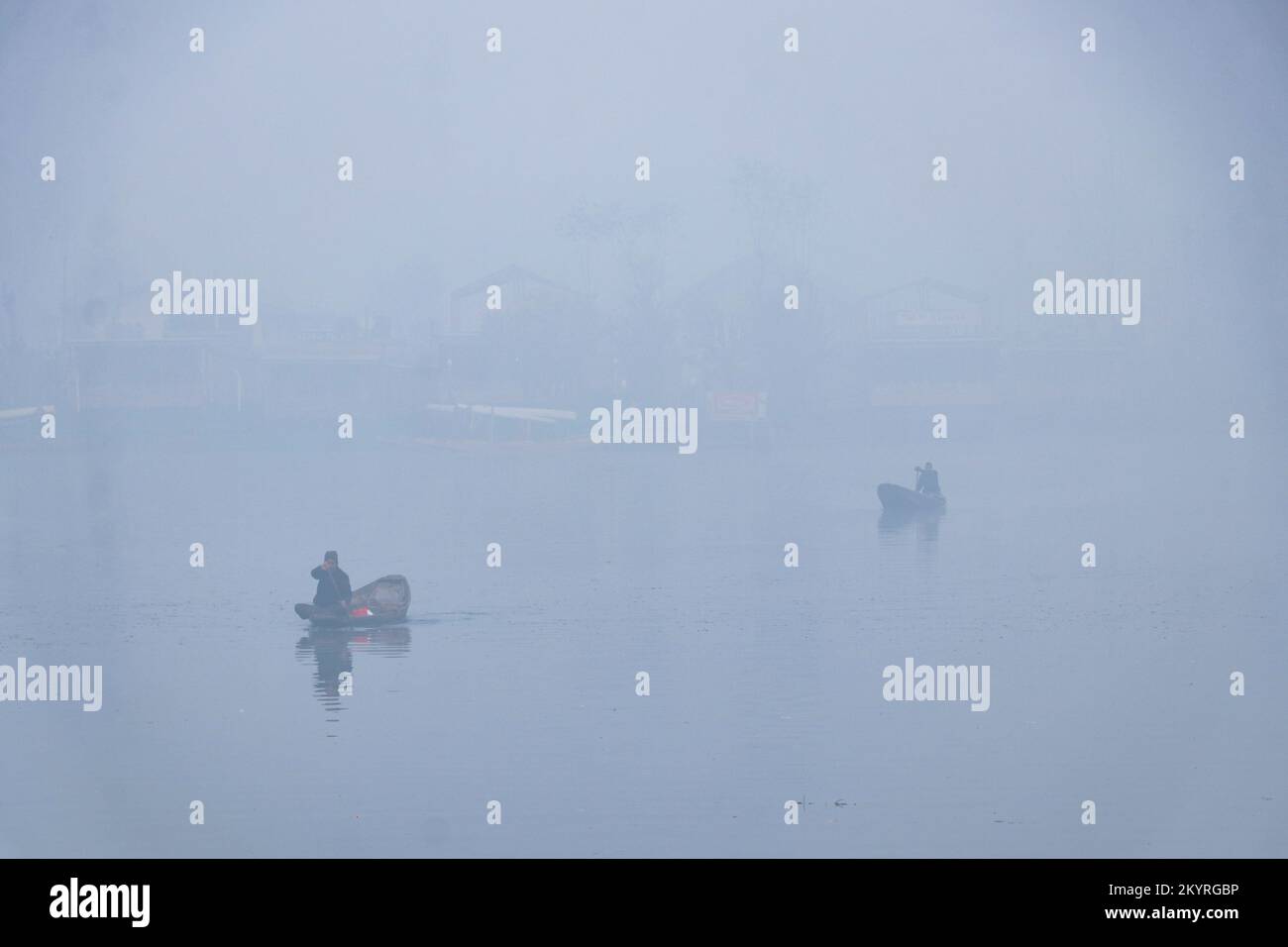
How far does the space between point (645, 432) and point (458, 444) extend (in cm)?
1192

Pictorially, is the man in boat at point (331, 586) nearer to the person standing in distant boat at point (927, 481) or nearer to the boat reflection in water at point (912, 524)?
the boat reflection in water at point (912, 524)

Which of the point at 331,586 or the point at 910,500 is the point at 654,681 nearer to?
the point at 331,586

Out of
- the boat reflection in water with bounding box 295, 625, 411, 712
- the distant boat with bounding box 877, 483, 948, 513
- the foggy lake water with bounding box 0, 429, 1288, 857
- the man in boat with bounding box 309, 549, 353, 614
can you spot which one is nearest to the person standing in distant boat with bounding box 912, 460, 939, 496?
the distant boat with bounding box 877, 483, 948, 513

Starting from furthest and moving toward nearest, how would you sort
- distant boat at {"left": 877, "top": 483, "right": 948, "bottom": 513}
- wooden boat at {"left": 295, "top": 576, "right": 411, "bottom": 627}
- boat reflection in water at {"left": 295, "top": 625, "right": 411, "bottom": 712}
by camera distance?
distant boat at {"left": 877, "top": 483, "right": 948, "bottom": 513}
wooden boat at {"left": 295, "top": 576, "right": 411, "bottom": 627}
boat reflection in water at {"left": 295, "top": 625, "right": 411, "bottom": 712}

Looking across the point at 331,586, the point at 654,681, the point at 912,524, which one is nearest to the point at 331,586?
the point at 331,586

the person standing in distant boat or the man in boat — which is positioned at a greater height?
the person standing in distant boat

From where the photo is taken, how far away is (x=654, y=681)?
91.0ft

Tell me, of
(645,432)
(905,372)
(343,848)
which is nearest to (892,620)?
(343,848)

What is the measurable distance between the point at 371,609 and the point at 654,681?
4941 mm

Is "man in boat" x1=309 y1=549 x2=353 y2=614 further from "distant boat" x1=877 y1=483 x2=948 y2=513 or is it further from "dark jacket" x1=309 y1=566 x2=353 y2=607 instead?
"distant boat" x1=877 y1=483 x2=948 y2=513

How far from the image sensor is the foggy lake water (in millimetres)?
18453

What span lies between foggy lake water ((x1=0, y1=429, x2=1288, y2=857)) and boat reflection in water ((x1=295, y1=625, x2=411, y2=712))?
0.10m

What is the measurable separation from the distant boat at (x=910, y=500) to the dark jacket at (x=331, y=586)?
23.8 m

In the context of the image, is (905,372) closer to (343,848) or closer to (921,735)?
(921,735)
